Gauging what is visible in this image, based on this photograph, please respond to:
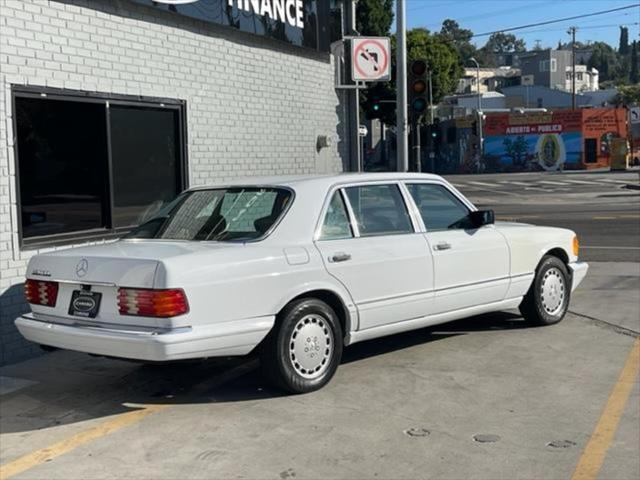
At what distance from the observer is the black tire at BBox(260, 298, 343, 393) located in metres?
5.68

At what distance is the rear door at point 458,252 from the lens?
6879mm

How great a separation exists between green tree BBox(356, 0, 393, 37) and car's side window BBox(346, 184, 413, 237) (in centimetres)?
4175

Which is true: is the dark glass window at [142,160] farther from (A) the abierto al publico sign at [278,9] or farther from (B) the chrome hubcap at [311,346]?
(B) the chrome hubcap at [311,346]

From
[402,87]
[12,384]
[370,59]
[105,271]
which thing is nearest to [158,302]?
[105,271]

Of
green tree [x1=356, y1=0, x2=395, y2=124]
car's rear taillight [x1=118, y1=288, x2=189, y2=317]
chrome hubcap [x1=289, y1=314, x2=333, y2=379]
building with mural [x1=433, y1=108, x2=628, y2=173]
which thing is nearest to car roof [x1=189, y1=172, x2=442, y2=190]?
chrome hubcap [x1=289, y1=314, x2=333, y2=379]

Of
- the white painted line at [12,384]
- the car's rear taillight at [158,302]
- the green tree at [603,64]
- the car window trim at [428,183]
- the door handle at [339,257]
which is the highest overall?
the green tree at [603,64]

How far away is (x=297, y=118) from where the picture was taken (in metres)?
12.0

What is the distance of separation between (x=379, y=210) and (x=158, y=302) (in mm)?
2247

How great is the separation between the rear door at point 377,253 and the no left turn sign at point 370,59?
261 inches

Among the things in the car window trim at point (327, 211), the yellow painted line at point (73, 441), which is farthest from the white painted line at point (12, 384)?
the car window trim at point (327, 211)

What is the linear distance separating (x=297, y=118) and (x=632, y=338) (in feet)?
20.1

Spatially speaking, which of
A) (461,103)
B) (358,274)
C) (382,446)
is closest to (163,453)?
(382,446)

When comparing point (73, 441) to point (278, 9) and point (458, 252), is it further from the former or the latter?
point (278, 9)

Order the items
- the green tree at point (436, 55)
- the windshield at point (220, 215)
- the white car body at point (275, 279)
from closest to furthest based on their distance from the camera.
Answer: the white car body at point (275, 279) → the windshield at point (220, 215) → the green tree at point (436, 55)
